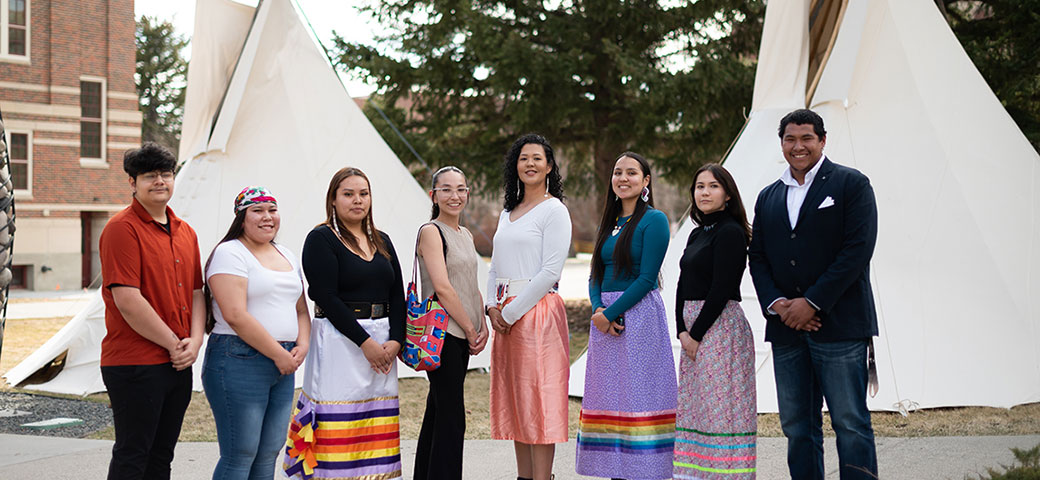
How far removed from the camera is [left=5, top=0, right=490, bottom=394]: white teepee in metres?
7.45

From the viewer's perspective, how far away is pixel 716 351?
354cm

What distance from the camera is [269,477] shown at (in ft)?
10.8

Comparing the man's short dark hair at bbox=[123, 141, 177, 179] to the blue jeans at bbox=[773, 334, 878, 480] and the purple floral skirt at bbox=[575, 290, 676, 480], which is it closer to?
the purple floral skirt at bbox=[575, 290, 676, 480]

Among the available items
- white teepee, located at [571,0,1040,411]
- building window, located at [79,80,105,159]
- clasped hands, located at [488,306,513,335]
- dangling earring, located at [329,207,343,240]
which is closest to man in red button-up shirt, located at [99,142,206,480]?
dangling earring, located at [329,207,343,240]

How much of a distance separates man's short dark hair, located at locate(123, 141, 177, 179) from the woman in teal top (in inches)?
71.7

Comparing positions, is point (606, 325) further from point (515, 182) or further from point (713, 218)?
point (515, 182)

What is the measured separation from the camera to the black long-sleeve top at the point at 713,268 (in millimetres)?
3527

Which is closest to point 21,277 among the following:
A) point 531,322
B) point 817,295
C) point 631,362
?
point 531,322

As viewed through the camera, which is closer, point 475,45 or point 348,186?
point 348,186

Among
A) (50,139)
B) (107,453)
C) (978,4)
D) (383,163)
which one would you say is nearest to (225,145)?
(383,163)

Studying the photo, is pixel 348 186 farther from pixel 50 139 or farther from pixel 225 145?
pixel 50 139

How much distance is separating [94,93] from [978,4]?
62.6ft

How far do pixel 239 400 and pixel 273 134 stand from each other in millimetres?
4861

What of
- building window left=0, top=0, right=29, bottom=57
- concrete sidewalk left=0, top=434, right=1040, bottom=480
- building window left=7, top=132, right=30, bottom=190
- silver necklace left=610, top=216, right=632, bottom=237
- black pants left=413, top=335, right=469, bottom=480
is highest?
building window left=0, top=0, right=29, bottom=57
